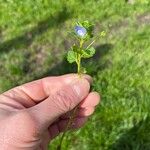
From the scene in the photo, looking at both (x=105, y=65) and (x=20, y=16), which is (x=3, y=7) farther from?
(x=105, y=65)

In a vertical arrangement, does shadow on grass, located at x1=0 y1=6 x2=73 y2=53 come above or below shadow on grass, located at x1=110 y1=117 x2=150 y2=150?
above

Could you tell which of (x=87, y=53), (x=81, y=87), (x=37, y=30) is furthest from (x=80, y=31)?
(x=37, y=30)

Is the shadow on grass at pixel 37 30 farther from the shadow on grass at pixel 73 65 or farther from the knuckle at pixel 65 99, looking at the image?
the knuckle at pixel 65 99

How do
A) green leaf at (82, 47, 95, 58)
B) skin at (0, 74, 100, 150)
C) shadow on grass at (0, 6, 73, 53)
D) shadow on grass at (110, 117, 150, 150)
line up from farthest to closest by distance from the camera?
shadow on grass at (0, 6, 73, 53)
shadow on grass at (110, 117, 150, 150)
skin at (0, 74, 100, 150)
green leaf at (82, 47, 95, 58)

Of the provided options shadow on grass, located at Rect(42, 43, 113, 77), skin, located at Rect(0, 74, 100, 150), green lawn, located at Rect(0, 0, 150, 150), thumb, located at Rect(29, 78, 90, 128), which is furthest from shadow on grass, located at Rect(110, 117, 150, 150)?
thumb, located at Rect(29, 78, 90, 128)

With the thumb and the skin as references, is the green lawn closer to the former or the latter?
the skin

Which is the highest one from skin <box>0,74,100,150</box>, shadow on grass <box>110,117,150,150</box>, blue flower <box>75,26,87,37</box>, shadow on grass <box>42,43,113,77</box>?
blue flower <box>75,26,87,37</box>

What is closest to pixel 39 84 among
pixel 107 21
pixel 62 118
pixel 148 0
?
pixel 62 118
